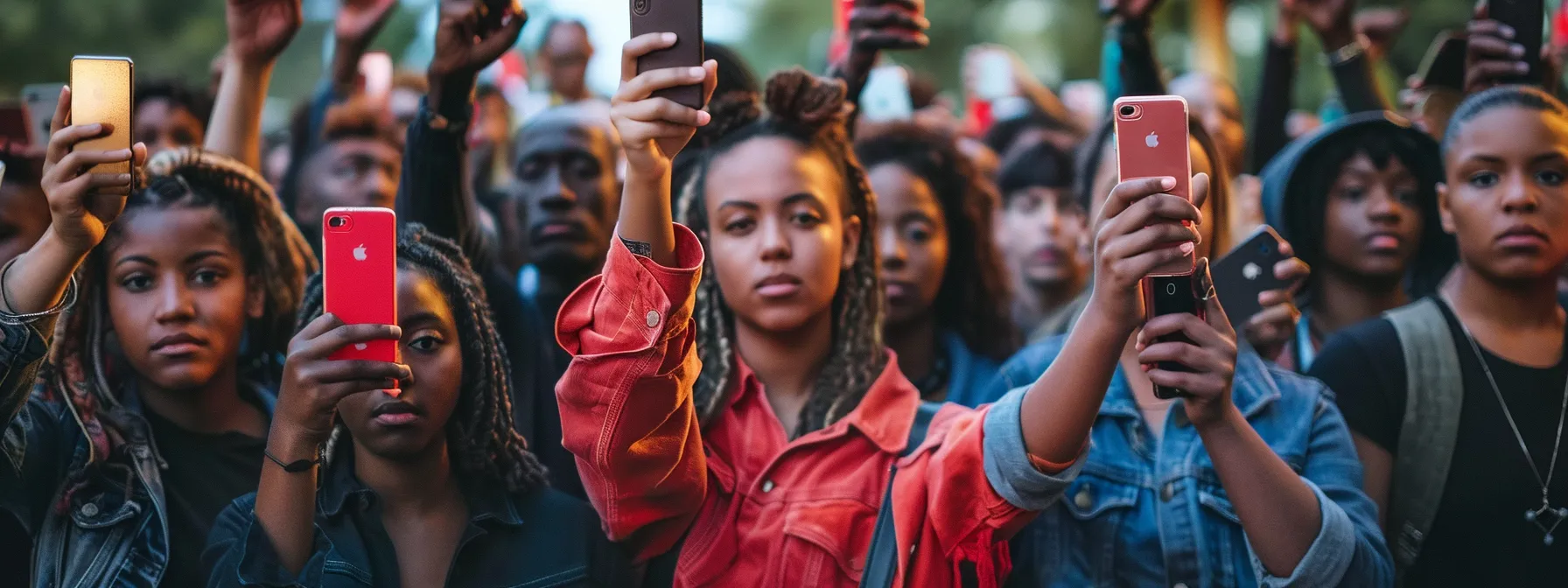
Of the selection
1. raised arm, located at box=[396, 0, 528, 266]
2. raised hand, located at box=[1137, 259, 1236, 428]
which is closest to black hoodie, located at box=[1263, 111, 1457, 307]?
raised hand, located at box=[1137, 259, 1236, 428]

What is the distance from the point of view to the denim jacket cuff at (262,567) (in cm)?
277

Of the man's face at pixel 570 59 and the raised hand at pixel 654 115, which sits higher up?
the man's face at pixel 570 59

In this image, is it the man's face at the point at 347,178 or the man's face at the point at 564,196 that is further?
the man's face at the point at 347,178

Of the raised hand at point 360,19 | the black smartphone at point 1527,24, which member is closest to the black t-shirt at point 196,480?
the raised hand at point 360,19

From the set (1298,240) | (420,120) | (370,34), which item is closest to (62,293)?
(420,120)

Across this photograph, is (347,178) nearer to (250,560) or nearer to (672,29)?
(250,560)

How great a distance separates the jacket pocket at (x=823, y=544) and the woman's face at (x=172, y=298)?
141 centimetres

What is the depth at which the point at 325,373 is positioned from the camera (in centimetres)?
270

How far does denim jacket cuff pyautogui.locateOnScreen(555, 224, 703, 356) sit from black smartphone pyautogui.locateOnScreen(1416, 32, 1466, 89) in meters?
2.93

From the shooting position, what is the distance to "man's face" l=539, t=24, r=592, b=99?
6.54 m

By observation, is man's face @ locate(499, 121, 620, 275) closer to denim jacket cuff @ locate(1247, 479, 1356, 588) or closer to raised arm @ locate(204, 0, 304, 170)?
raised arm @ locate(204, 0, 304, 170)

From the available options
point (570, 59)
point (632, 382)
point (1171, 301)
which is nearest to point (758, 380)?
point (632, 382)

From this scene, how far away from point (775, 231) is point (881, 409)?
1.53ft

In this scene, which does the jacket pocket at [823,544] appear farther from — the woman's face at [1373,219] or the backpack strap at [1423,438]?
the woman's face at [1373,219]
